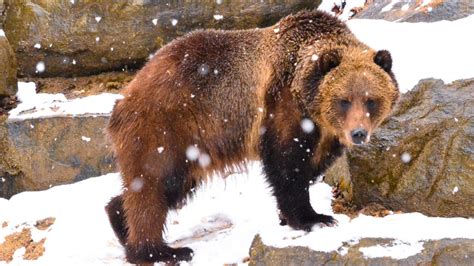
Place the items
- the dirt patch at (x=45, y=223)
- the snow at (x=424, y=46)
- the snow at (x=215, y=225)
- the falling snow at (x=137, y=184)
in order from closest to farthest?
the snow at (x=215, y=225) < the falling snow at (x=137, y=184) < the snow at (x=424, y=46) < the dirt patch at (x=45, y=223)

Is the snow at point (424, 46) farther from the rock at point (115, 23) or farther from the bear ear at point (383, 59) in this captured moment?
the rock at point (115, 23)

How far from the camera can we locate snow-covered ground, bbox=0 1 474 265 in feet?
17.7

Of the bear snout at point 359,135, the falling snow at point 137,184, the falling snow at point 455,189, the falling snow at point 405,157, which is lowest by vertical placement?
the falling snow at point 455,189

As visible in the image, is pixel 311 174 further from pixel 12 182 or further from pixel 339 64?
pixel 12 182

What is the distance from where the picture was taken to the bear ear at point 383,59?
5504 millimetres

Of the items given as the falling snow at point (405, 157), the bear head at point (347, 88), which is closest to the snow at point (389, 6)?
the falling snow at point (405, 157)

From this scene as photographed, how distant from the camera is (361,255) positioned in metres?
5.09

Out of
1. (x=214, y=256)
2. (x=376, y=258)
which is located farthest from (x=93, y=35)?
(x=376, y=258)

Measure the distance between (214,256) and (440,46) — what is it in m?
3.06

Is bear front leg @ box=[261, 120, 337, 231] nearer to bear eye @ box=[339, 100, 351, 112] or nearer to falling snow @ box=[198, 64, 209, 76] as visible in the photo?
bear eye @ box=[339, 100, 351, 112]

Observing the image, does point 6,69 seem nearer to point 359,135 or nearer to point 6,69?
point 6,69

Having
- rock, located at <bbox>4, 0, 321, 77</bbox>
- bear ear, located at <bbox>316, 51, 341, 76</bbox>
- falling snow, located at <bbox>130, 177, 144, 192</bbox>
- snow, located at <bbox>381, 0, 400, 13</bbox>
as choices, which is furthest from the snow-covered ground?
rock, located at <bbox>4, 0, 321, 77</bbox>

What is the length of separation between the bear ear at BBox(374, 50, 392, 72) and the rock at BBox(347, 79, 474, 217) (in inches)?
32.4

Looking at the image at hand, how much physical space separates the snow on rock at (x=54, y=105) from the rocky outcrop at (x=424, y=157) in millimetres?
3513
